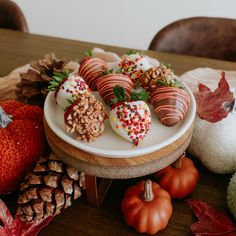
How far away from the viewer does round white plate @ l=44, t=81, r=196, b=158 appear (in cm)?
49

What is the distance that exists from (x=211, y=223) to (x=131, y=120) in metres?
0.23

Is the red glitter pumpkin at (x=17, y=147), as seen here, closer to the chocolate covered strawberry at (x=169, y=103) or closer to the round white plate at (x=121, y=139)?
the round white plate at (x=121, y=139)

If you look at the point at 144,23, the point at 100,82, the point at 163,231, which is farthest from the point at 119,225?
the point at 144,23

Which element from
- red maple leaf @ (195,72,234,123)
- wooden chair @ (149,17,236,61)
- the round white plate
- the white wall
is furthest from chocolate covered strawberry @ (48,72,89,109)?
the white wall

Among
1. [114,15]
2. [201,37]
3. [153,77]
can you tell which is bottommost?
[114,15]

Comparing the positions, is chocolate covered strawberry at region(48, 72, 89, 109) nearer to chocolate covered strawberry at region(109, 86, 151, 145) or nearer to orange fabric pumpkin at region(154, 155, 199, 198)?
chocolate covered strawberry at region(109, 86, 151, 145)

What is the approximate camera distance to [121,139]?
20.5 inches

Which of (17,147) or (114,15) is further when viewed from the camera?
(114,15)

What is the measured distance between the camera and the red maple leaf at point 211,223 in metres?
0.55

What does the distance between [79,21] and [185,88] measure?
1681 millimetres

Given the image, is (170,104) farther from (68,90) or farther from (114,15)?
(114,15)

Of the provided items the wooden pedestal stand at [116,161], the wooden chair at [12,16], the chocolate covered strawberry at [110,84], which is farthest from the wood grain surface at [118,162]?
the wooden chair at [12,16]

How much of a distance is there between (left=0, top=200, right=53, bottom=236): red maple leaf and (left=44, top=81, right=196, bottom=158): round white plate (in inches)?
6.1

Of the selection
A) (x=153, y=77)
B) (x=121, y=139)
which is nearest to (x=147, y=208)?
(x=121, y=139)
